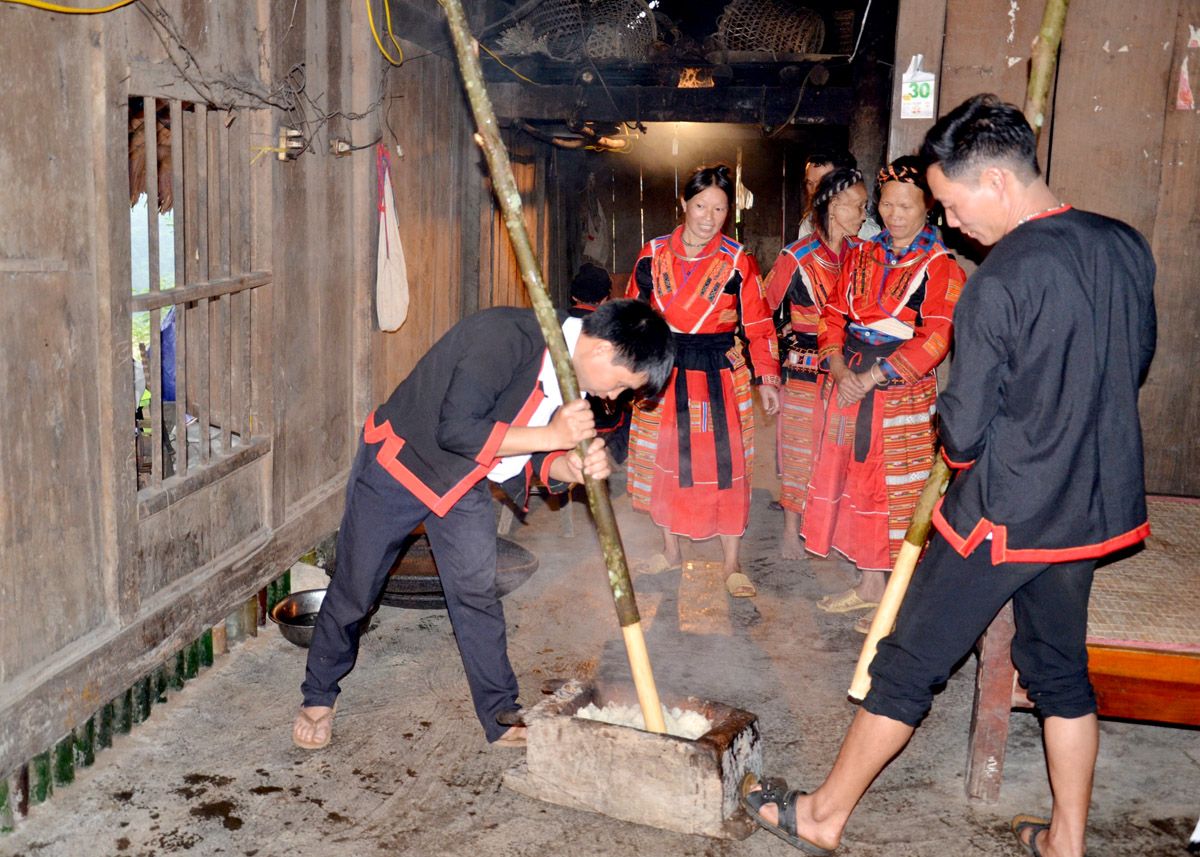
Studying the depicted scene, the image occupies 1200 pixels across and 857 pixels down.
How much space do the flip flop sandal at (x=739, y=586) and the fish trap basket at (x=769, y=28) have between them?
434 cm

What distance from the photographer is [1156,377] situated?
19.6 feet

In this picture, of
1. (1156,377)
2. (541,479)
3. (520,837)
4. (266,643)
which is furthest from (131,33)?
(1156,377)

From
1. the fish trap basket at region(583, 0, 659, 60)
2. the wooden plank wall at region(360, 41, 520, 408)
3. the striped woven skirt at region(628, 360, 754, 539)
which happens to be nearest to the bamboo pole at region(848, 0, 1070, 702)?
the striped woven skirt at region(628, 360, 754, 539)

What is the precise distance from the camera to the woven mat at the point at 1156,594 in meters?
3.66

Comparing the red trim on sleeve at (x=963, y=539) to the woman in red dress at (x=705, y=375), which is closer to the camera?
the red trim on sleeve at (x=963, y=539)

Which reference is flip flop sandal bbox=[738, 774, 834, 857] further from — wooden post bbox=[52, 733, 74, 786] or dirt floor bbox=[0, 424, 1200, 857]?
wooden post bbox=[52, 733, 74, 786]

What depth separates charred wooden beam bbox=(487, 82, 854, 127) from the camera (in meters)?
8.22

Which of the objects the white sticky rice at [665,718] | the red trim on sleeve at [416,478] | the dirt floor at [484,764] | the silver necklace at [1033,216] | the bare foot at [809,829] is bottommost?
the dirt floor at [484,764]

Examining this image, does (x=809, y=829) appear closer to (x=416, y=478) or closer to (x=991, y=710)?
(x=991, y=710)

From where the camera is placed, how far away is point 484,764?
411cm

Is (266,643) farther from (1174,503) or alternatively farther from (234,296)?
(1174,503)

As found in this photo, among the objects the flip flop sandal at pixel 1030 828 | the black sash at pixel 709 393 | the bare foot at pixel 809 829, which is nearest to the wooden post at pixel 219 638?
the black sash at pixel 709 393

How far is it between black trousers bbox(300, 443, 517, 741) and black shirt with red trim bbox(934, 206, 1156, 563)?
1.68 m

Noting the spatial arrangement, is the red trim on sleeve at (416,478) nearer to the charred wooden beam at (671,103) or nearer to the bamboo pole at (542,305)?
the bamboo pole at (542,305)
